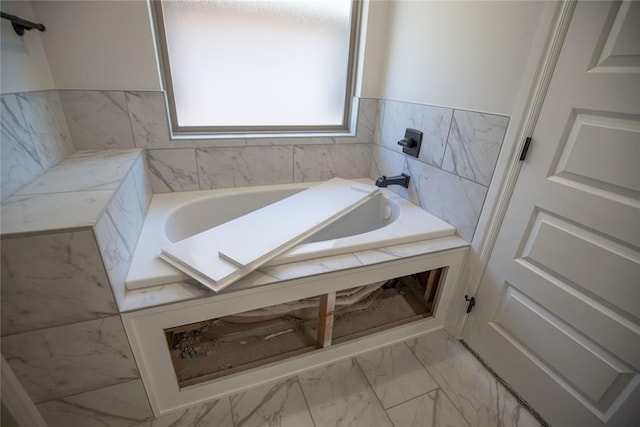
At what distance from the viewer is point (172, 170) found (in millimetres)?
1627

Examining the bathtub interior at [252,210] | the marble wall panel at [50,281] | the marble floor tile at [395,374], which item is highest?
the marble wall panel at [50,281]

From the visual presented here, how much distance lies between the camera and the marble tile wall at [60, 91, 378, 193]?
1402 millimetres

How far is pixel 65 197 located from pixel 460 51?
5.34 feet

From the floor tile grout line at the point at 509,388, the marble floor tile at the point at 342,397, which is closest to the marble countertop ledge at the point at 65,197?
the marble floor tile at the point at 342,397

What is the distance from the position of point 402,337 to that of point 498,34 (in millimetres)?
1418

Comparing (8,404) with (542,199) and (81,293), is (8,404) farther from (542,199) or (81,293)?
(542,199)

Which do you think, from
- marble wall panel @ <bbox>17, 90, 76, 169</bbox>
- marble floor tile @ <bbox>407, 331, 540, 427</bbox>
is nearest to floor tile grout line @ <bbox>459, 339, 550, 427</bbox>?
marble floor tile @ <bbox>407, 331, 540, 427</bbox>

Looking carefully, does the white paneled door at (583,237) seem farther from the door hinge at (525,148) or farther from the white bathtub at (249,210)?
the white bathtub at (249,210)

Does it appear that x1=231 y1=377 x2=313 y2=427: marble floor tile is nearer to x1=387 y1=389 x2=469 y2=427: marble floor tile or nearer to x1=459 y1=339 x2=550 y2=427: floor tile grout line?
x1=387 y1=389 x2=469 y2=427: marble floor tile

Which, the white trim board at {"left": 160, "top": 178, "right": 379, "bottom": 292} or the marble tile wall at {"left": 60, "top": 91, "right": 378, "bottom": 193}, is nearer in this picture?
the white trim board at {"left": 160, "top": 178, "right": 379, "bottom": 292}

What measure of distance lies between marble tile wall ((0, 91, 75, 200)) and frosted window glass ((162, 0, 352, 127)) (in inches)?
21.5

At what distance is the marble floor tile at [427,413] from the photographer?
3.67 ft

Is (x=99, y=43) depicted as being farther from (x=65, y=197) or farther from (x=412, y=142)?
(x=412, y=142)

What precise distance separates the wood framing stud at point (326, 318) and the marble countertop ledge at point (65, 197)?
0.85 meters
